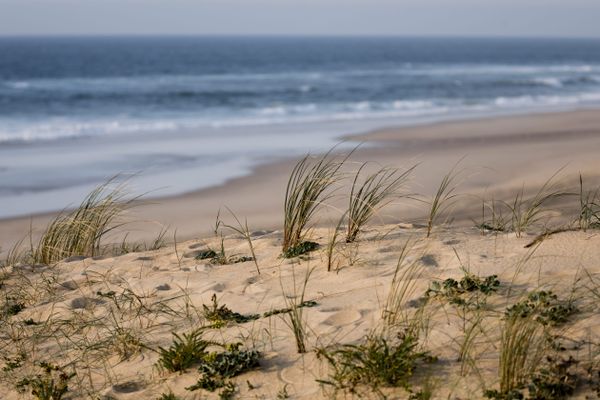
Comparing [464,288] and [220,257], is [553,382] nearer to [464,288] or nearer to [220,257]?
[464,288]

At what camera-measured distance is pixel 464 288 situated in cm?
425

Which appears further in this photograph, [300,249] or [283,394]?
[300,249]

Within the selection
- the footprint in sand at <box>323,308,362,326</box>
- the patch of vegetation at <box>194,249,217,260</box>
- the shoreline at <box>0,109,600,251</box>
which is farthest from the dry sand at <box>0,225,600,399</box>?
the shoreline at <box>0,109,600,251</box>

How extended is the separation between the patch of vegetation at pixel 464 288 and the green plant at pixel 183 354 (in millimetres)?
1288

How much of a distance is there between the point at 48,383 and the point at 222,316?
1041 millimetres

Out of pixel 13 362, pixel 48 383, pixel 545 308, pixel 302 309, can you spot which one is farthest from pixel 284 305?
pixel 13 362

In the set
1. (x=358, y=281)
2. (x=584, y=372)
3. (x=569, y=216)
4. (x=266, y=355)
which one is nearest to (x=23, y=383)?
(x=266, y=355)

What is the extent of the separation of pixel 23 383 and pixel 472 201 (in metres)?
6.62

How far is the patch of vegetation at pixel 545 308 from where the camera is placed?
3756 mm

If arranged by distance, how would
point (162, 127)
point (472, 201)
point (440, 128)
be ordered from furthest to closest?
1. point (162, 127)
2. point (440, 128)
3. point (472, 201)

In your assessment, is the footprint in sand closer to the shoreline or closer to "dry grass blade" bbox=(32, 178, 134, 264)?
"dry grass blade" bbox=(32, 178, 134, 264)

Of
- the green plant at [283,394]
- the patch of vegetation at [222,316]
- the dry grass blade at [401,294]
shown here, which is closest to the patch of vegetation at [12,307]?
the patch of vegetation at [222,316]

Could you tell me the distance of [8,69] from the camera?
56.7 m

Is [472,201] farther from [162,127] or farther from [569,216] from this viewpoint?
[162,127]
